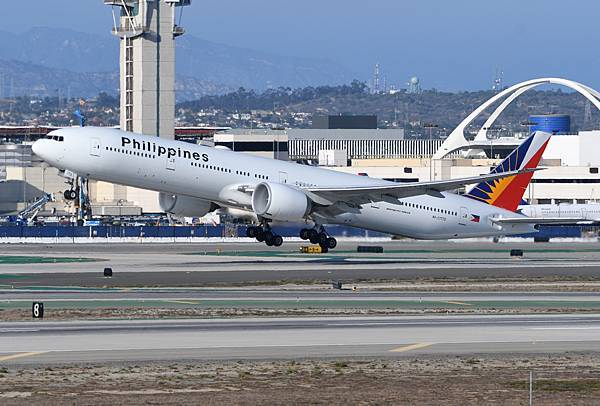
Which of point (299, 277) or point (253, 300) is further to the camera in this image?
point (299, 277)

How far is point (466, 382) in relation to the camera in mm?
32469

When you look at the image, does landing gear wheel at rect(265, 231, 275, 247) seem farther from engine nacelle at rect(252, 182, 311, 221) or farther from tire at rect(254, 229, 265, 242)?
engine nacelle at rect(252, 182, 311, 221)

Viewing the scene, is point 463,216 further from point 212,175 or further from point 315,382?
point 315,382

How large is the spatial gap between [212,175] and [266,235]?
218 inches

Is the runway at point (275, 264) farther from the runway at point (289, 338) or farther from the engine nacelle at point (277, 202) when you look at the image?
the runway at point (289, 338)

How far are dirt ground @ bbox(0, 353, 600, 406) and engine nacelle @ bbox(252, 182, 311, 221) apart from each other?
119 feet

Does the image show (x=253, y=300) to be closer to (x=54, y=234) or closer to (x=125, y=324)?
(x=125, y=324)

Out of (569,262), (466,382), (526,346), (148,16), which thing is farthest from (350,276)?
(148,16)

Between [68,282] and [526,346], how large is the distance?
1207 inches

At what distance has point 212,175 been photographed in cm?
7169

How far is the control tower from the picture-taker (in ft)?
534

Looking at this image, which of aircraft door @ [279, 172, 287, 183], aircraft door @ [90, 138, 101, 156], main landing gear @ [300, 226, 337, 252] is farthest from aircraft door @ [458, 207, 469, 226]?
aircraft door @ [90, 138, 101, 156]

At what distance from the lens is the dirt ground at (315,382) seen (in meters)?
29.9

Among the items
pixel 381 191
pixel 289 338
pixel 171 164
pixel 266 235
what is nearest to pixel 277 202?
pixel 266 235
